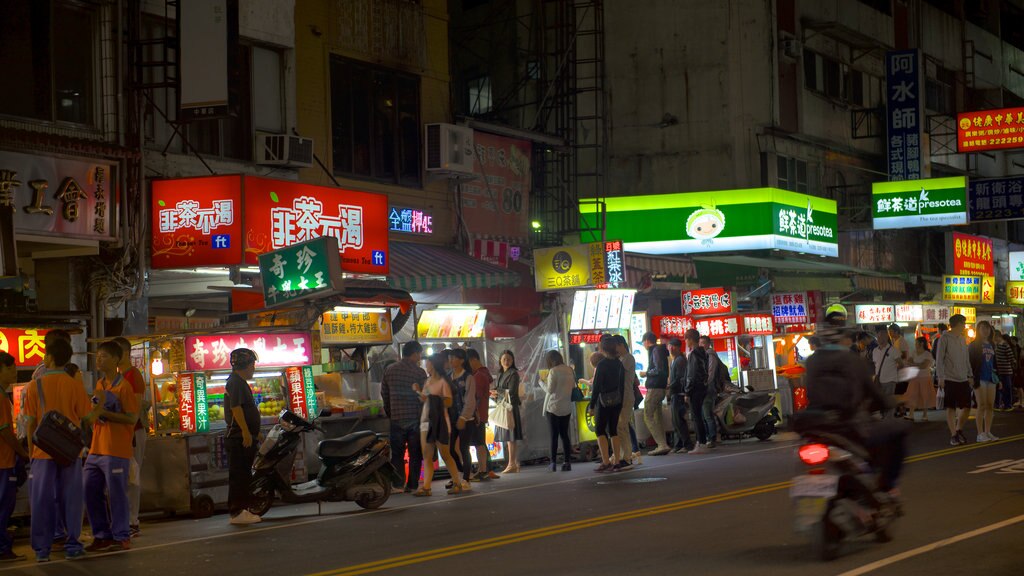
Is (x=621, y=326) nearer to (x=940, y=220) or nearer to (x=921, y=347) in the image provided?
(x=921, y=347)

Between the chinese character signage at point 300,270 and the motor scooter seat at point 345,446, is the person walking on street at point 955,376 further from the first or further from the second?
the chinese character signage at point 300,270

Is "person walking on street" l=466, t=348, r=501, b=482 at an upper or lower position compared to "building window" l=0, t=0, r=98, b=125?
lower

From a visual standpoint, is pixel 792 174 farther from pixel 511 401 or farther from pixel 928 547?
pixel 928 547

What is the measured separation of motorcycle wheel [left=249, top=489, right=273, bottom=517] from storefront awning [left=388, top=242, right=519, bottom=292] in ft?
19.4

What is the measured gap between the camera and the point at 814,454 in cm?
955

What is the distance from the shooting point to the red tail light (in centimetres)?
954

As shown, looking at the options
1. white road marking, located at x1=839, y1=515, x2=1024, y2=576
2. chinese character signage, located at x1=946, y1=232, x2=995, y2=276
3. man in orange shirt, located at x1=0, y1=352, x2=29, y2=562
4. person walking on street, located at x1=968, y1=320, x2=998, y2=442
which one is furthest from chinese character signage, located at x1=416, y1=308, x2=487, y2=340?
chinese character signage, located at x1=946, y1=232, x2=995, y2=276

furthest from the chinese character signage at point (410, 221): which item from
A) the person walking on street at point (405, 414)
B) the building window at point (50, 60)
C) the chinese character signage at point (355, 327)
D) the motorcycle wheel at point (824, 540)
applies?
the motorcycle wheel at point (824, 540)

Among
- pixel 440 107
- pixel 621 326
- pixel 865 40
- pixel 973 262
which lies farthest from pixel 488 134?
pixel 973 262

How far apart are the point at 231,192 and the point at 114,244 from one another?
5.45 ft

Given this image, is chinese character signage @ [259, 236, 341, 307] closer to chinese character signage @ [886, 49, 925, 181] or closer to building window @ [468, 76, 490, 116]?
building window @ [468, 76, 490, 116]

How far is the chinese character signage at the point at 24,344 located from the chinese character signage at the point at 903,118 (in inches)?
1162

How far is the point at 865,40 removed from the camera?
1567 inches

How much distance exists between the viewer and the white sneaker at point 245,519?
14375 millimetres
